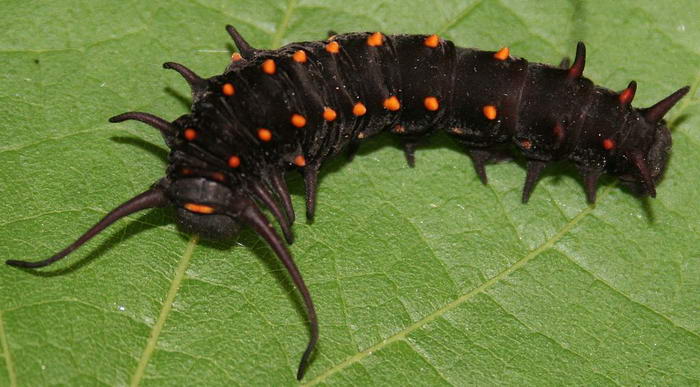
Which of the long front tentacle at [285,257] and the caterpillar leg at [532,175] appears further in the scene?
the caterpillar leg at [532,175]

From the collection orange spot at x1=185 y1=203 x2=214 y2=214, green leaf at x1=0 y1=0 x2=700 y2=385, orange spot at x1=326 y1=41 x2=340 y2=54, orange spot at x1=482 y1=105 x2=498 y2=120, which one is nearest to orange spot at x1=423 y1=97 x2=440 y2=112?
orange spot at x1=482 y1=105 x2=498 y2=120

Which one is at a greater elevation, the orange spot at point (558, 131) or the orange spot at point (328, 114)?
the orange spot at point (328, 114)

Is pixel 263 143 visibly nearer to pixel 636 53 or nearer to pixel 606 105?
pixel 606 105

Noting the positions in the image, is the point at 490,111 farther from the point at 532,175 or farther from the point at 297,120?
the point at 297,120

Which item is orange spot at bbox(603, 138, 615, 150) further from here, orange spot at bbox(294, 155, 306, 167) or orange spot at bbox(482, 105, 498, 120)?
orange spot at bbox(294, 155, 306, 167)

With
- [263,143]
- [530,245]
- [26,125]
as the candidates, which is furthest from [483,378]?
[26,125]

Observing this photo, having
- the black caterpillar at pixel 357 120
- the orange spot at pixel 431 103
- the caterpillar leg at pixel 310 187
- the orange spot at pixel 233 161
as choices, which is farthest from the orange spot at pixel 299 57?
the orange spot at pixel 431 103

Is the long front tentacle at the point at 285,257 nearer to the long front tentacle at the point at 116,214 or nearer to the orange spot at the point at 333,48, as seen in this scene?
the long front tentacle at the point at 116,214
